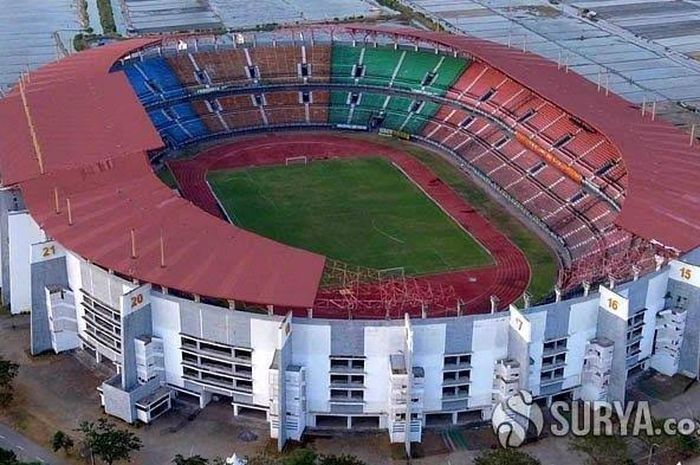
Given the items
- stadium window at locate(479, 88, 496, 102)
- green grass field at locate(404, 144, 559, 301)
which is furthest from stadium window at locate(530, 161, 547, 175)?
stadium window at locate(479, 88, 496, 102)

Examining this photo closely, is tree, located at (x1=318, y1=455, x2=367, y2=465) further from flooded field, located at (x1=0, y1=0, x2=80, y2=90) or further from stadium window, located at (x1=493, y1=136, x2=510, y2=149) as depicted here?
flooded field, located at (x1=0, y1=0, x2=80, y2=90)

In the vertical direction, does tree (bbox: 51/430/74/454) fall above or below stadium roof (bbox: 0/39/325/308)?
below

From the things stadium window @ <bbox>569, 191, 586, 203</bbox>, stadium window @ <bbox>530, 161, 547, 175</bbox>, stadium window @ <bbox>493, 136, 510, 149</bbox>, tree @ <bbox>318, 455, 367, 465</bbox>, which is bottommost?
tree @ <bbox>318, 455, 367, 465</bbox>

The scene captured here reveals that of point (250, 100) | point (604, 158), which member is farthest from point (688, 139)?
point (250, 100)

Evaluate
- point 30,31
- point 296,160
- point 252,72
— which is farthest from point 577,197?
point 30,31

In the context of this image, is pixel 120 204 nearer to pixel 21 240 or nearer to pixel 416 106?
pixel 21 240

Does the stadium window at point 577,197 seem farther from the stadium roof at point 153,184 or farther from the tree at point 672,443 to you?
the tree at point 672,443

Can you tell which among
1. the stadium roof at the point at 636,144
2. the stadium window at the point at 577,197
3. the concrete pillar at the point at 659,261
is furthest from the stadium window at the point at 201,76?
the concrete pillar at the point at 659,261

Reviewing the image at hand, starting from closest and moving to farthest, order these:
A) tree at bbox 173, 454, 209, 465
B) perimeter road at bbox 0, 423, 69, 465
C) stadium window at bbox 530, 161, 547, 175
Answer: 1. tree at bbox 173, 454, 209, 465
2. perimeter road at bbox 0, 423, 69, 465
3. stadium window at bbox 530, 161, 547, 175
